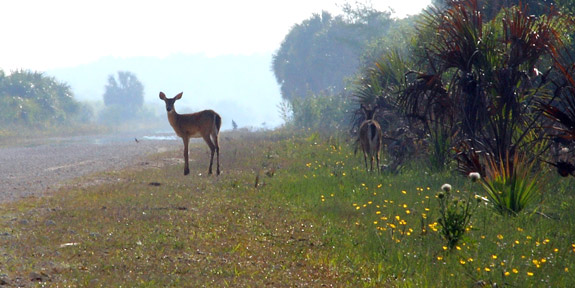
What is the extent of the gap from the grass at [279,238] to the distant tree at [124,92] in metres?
94.4

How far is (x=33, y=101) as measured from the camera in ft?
186

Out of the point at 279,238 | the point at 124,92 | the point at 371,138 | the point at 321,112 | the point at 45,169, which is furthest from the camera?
the point at 124,92

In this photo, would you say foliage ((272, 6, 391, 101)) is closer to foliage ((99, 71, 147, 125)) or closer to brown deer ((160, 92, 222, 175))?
foliage ((99, 71, 147, 125))

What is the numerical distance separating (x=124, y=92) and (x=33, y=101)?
4858cm

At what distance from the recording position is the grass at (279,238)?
20.8ft

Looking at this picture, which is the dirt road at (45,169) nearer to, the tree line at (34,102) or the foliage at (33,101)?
the tree line at (34,102)

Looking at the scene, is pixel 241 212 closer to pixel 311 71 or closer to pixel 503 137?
pixel 503 137

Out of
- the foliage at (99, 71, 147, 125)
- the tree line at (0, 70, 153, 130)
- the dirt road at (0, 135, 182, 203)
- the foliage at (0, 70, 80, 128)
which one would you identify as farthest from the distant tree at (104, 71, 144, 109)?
the dirt road at (0, 135, 182, 203)

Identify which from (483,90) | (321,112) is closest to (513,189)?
(483,90)

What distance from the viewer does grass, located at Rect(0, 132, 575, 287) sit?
20.8ft

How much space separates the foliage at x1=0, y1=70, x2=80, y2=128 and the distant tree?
3858 cm

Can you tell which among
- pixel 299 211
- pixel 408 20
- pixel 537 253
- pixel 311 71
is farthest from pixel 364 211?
pixel 311 71

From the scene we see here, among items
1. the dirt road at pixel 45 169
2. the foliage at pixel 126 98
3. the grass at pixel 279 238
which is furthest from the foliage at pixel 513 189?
the foliage at pixel 126 98

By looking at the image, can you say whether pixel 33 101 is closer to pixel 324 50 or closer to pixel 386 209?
pixel 324 50
